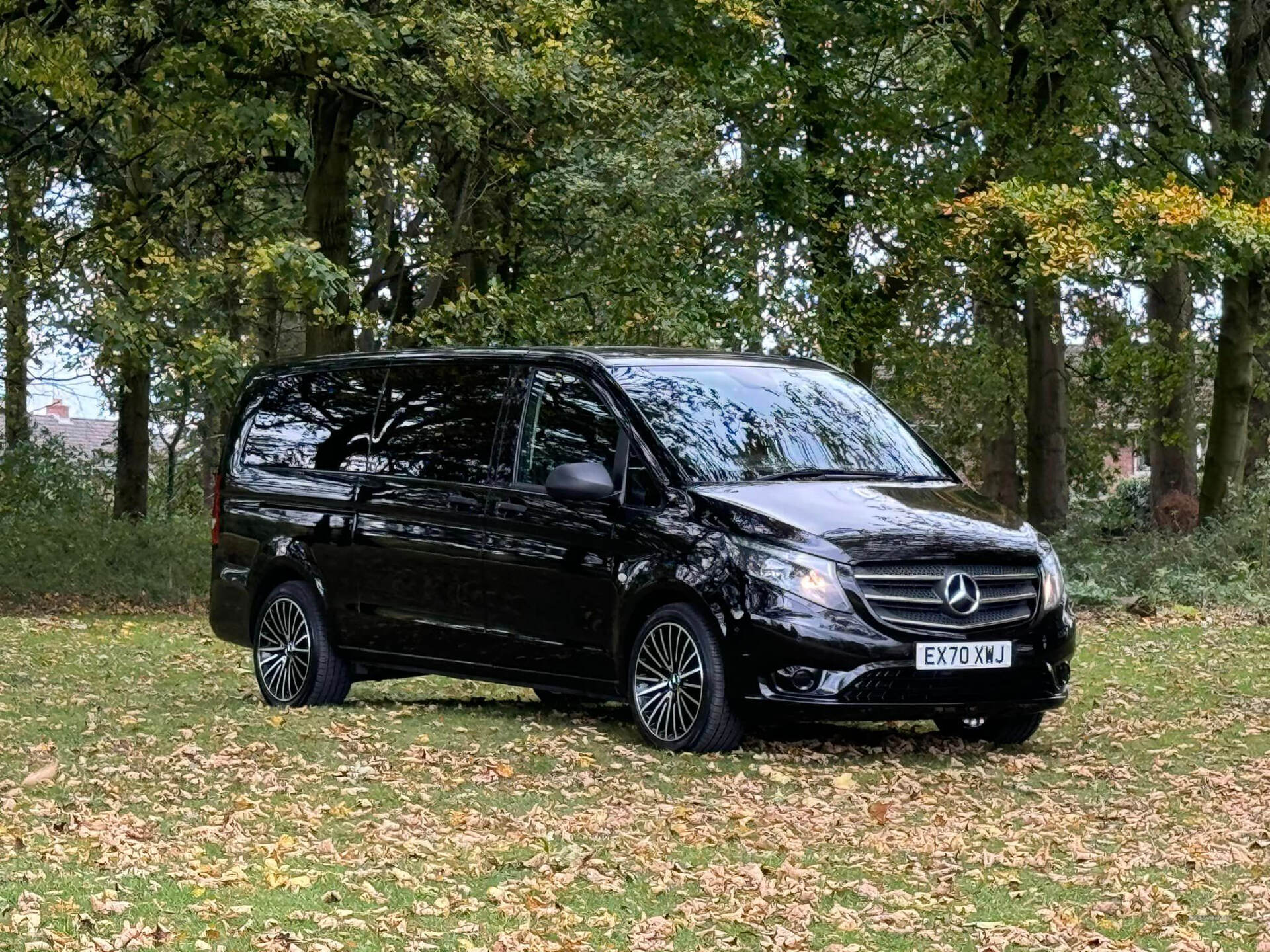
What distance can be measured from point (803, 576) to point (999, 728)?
1.83m

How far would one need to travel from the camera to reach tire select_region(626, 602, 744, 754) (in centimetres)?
919

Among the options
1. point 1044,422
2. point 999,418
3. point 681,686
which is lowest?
point 681,686

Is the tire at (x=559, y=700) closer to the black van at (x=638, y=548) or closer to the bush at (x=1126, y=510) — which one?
the black van at (x=638, y=548)

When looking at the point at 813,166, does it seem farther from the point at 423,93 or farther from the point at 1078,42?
the point at 423,93

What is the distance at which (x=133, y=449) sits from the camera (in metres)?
28.2

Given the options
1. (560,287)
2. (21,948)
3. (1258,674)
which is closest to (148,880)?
(21,948)

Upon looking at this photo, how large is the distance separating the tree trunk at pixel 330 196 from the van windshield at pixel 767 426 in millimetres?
11164

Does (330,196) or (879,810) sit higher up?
(330,196)

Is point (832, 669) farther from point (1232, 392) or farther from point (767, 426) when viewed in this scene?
point (1232, 392)

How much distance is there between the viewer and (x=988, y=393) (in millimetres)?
38719

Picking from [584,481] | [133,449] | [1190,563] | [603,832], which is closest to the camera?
[603,832]

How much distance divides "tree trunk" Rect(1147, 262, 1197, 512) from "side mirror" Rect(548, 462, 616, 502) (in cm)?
2167

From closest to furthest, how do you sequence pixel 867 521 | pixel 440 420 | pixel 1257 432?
pixel 867 521 → pixel 440 420 → pixel 1257 432

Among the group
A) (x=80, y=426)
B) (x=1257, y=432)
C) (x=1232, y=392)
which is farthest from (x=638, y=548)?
(x=80, y=426)
